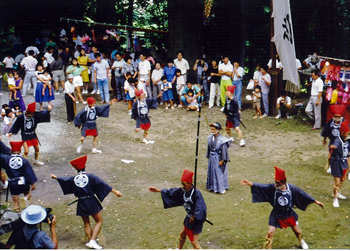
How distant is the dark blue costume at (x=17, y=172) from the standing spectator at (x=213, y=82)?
32.3 feet

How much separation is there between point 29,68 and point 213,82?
22.6ft

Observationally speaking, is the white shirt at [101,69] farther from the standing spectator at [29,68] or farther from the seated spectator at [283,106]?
the seated spectator at [283,106]

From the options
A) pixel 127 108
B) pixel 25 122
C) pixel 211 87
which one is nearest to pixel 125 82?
pixel 127 108

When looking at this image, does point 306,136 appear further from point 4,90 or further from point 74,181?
point 4,90

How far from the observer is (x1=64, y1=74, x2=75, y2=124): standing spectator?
16.3 m

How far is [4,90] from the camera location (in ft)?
65.6

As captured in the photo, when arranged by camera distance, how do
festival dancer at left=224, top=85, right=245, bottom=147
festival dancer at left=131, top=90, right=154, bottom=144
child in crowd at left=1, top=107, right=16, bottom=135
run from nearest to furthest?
child in crowd at left=1, top=107, right=16, bottom=135 → festival dancer at left=224, top=85, right=245, bottom=147 → festival dancer at left=131, top=90, right=154, bottom=144

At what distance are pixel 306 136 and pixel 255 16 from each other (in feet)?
27.1

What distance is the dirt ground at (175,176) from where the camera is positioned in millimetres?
9109

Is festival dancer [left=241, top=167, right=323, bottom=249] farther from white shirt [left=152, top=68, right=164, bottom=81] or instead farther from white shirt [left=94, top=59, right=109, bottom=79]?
white shirt [left=94, top=59, right=109, bottom=79]

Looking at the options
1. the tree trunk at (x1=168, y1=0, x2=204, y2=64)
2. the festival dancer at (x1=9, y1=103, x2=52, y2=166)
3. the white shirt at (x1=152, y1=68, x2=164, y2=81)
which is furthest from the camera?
the tree trunk at (x1=168, y1=0, x2=204, y2=64)

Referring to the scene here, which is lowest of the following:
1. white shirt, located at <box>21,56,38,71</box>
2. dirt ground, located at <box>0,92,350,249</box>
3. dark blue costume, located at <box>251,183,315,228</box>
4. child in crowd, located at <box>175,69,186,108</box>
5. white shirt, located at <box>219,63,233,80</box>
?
dirt ground, located at <box>0,92,350,249</box>

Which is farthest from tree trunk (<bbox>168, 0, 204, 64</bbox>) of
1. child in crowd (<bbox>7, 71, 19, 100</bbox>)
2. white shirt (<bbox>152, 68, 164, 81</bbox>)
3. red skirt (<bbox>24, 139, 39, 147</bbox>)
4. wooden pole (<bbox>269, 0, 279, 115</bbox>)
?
red skirt (<bbox>24, 139, 39, 147</bbox>)

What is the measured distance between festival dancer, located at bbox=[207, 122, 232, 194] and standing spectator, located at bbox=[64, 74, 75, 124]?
6.75 meters
